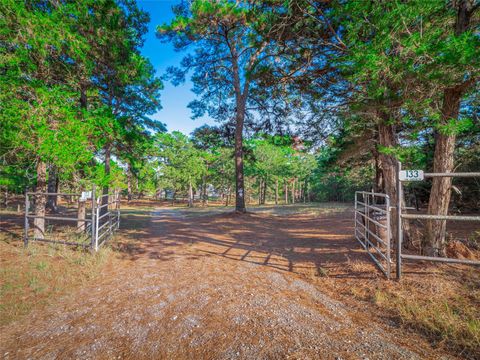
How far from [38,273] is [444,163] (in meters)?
8.86

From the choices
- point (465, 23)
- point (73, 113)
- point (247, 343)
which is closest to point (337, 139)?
point (465, 23)

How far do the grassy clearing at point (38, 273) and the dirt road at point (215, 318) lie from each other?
1.06ft

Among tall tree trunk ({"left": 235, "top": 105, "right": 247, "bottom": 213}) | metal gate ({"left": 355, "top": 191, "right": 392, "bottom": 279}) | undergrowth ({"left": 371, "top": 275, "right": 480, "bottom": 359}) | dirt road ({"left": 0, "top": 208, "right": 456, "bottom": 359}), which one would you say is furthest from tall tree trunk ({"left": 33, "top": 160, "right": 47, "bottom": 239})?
tall tree trunk ({"left": 235, "top": 105, "right": 247, "bottom": 213})

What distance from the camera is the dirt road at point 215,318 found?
2.17 metres

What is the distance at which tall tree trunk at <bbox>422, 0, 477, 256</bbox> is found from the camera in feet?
13.4

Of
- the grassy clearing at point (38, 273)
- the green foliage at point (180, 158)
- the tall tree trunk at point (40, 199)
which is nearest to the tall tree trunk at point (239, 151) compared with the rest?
the grassy clearing at point (38, 273)

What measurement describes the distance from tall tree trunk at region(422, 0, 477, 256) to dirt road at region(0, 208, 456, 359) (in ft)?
5.02

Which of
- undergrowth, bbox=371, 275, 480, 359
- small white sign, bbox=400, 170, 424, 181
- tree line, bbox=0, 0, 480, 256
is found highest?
tree line, bbox=0, 0, 480, 256

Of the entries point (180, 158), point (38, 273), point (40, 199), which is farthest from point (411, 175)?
point (180, 158)

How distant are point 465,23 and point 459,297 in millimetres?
5176

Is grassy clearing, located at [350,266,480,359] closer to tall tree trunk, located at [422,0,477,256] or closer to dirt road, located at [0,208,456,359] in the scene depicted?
dirt road, located at [0,208,456,359]

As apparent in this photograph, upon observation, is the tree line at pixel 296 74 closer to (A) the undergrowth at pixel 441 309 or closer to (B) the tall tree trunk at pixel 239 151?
(A) the undergrowth at pixel 441 309

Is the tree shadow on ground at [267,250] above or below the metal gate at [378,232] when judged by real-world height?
below


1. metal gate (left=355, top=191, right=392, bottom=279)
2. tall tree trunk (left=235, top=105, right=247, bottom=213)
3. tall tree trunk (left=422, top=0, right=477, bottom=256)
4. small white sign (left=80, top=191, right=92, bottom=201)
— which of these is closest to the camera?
metal gate (left=355, top=191, right=392, bottom=279)
